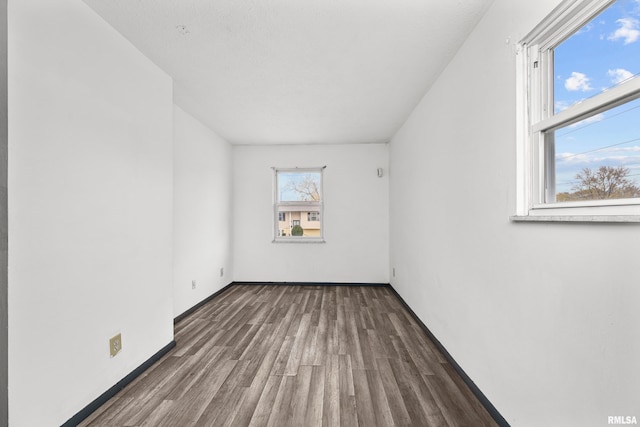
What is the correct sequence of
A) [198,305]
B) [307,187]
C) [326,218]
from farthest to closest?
[307,187] < [326,218] < [198,305]

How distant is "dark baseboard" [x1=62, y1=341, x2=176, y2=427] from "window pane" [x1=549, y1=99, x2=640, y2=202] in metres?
2.91

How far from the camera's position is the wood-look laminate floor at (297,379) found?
5.57 feet

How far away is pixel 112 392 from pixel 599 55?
3262 millimetres

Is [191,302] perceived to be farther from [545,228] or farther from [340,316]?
[545,228]

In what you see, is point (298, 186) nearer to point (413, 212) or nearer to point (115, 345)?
point (413, 212)

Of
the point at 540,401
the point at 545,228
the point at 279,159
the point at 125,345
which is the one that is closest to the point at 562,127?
the point at 545,228

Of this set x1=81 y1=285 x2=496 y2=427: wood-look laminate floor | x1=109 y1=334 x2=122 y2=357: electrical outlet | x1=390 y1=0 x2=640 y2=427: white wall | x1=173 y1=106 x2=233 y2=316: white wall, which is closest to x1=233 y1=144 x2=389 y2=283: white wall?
x1=173 y1=106 x2=233 y2=316: white wall

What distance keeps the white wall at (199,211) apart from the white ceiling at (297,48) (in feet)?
1.49

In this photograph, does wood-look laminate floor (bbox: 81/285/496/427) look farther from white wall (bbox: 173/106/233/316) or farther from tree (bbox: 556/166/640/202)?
tree (bbox: 556/166/640/202)

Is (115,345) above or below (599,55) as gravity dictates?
below

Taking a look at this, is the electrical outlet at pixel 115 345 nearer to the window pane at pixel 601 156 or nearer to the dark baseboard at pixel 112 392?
the dark baseboard at pixel 112 392

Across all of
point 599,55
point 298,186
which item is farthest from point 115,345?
point 298,186

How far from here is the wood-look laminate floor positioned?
5.57 ft

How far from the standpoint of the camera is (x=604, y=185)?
1067 millimetres
